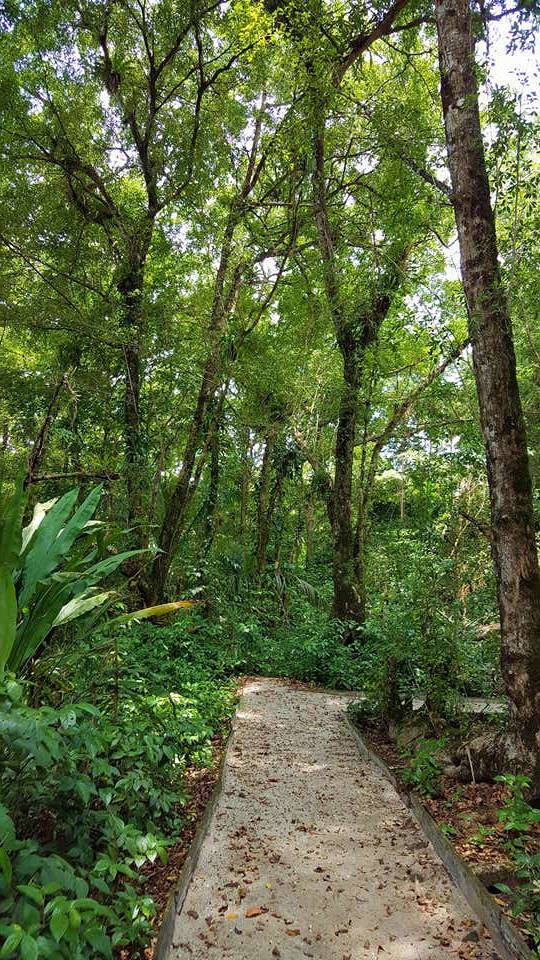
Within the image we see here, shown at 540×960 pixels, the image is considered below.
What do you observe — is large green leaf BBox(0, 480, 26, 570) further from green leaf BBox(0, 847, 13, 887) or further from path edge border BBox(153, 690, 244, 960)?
path edge border BBox(153, 690, 244, 960)

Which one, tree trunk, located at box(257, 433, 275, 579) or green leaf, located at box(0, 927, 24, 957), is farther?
tree trunk, located at box(257, 433, 275, 579)

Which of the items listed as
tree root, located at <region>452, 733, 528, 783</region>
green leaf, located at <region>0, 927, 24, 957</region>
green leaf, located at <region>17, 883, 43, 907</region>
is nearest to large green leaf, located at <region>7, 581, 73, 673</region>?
green leaf, located at <region>17, 883, 43, 907</region>

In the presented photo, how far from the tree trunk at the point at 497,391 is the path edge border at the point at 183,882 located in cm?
187

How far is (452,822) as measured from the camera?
3021 mm

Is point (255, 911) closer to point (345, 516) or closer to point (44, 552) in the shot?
point (44, 552)

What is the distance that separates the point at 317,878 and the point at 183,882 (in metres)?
0.72

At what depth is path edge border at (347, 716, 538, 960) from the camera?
1962 mm

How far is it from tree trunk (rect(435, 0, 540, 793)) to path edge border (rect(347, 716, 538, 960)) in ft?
2.17

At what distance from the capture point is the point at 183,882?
2.35 meters

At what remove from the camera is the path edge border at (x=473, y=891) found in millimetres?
1962

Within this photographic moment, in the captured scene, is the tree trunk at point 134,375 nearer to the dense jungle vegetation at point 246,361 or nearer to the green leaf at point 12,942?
the dense jungle vegetation at point 246,361

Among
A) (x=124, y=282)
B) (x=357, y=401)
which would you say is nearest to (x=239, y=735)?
(x=357, y=401)

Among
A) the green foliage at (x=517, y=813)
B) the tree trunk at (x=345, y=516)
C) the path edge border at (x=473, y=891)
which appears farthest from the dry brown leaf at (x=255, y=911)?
the tree trunk at (x=345, y=516)

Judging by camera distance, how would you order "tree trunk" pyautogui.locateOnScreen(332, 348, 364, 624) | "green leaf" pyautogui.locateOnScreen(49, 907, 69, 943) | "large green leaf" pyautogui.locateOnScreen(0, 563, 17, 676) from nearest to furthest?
"green leaf" pyautogui.locateOnScreen(49, 907, 69, 943) → "large green leaf" pyautogui.locateOnScreen(0, 563, 17, 676) → "tree trunk" pyautogui.locateOnScreen(332, 348, 364, 624)
